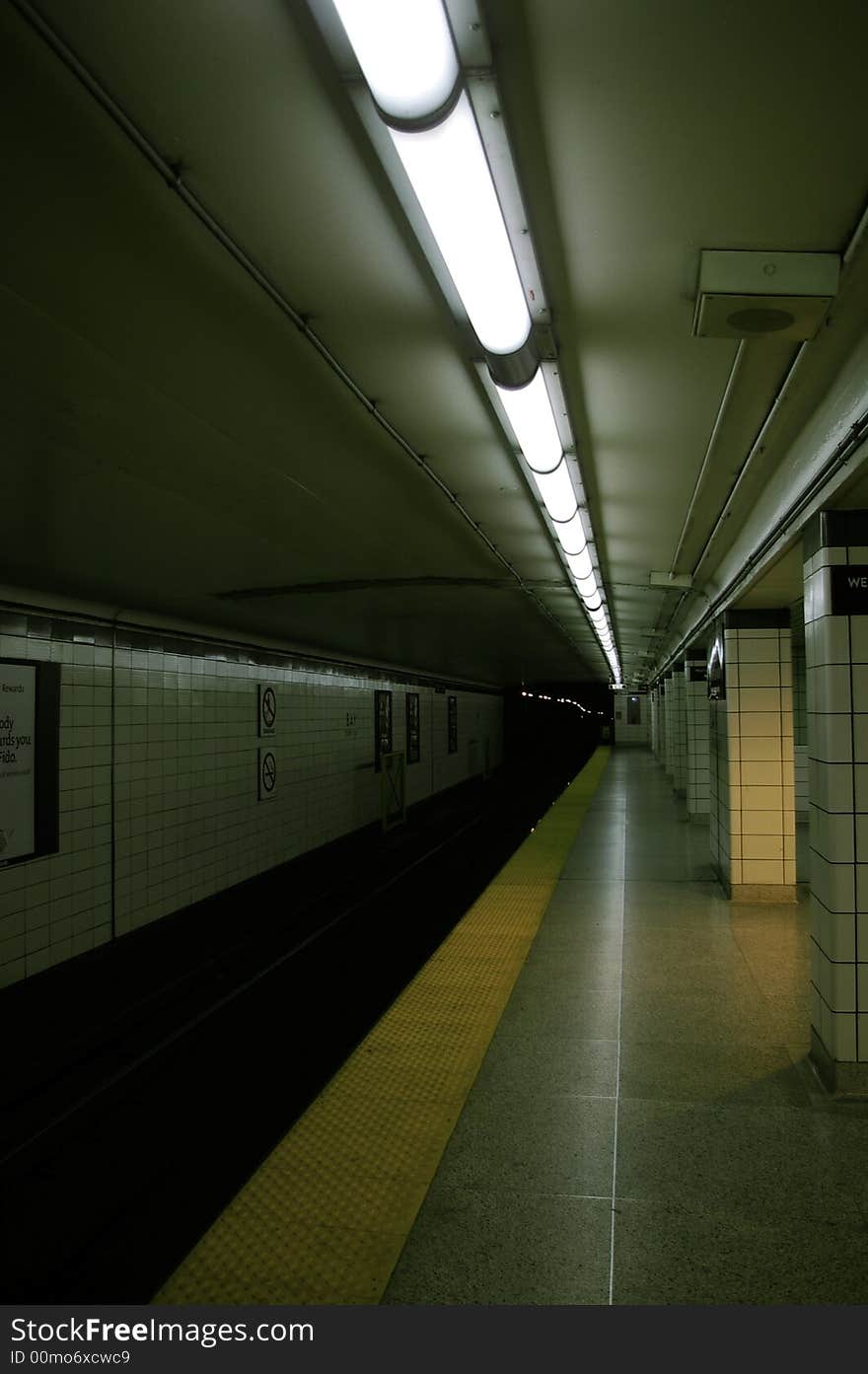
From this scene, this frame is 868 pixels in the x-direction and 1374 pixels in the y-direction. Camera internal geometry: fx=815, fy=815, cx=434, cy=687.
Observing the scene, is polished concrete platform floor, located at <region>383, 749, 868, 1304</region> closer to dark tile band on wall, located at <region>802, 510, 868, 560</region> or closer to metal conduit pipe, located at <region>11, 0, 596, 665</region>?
Result: dark tile band on wall, located at <region>802, 510, 868, 560</region>

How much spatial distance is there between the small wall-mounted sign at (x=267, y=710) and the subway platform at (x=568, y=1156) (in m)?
5.35

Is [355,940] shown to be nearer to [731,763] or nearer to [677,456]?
[731,763]

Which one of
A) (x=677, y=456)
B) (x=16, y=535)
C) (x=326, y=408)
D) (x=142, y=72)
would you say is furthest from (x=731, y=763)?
(x=142, y=72)

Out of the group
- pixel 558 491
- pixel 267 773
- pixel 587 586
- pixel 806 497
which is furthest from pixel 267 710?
pixel 806 497

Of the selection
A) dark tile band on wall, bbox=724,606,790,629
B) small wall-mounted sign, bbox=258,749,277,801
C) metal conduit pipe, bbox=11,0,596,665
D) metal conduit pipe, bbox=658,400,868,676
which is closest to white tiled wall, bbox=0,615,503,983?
small wall-mounted sign, bbox=258,749,277,801

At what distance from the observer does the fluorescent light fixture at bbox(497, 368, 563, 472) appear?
3016 mm

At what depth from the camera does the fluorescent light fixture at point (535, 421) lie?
9.89ft

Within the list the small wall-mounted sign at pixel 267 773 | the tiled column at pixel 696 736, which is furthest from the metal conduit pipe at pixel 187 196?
the tiled column at pixel 696 736

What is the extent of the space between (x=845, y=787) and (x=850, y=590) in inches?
34.1

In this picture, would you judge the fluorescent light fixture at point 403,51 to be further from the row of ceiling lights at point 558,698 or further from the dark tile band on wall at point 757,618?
the row of ceiling lights at point 558,698

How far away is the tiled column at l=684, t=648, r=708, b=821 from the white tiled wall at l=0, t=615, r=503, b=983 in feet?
18.1

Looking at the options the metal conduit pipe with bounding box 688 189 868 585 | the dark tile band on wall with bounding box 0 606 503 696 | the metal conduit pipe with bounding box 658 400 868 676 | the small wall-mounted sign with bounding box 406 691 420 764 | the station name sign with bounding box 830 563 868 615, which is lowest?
the small wall-mounted sign with bounding box 406 691 420 764

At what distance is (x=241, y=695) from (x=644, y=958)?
5.92 m

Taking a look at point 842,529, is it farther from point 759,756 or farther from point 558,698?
point 558,698
